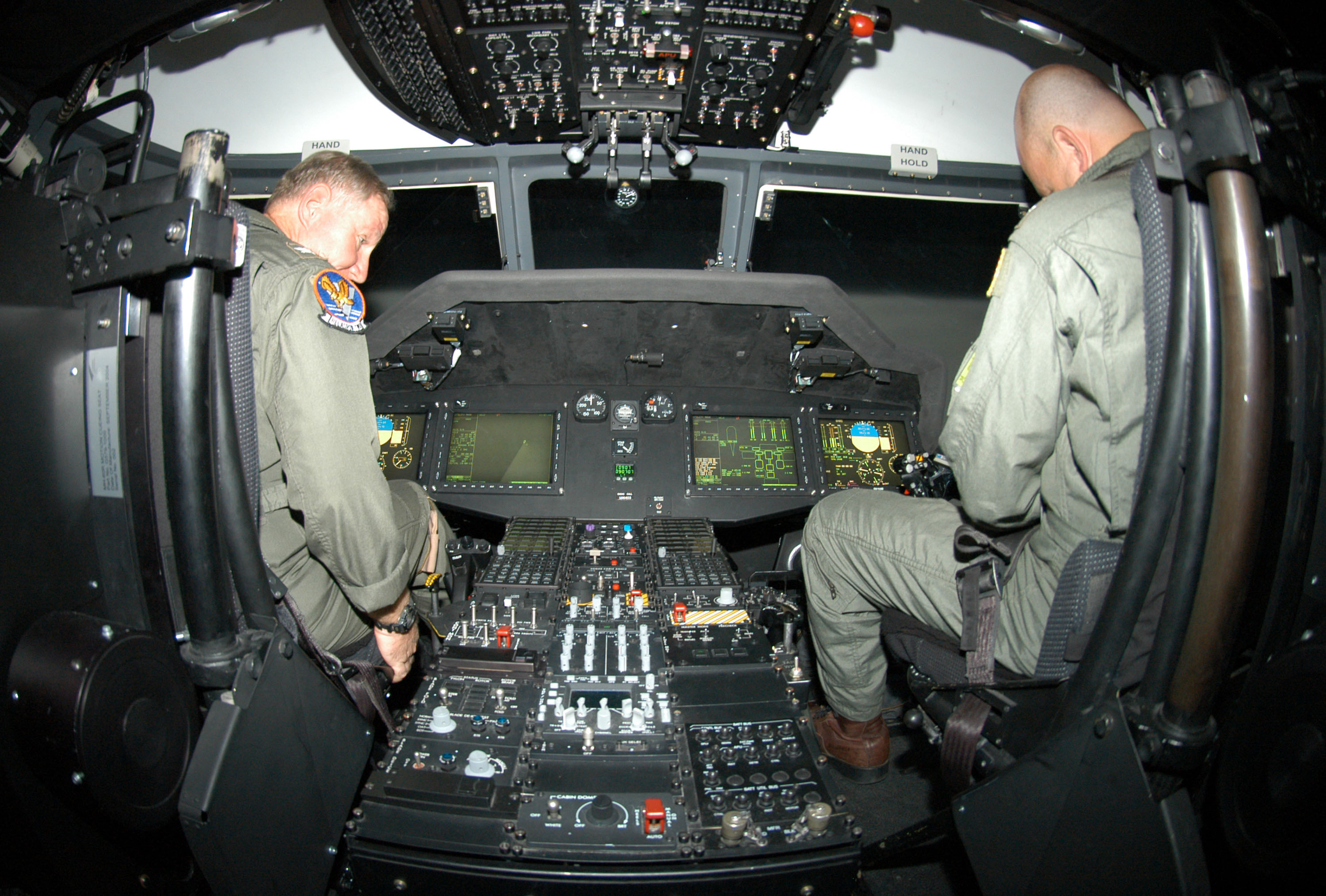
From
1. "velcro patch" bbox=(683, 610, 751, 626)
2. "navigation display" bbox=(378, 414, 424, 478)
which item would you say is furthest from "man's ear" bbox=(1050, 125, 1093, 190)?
"navigation display" bbox=(378, 414, 424, 478)

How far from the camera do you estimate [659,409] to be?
2863 millimetres

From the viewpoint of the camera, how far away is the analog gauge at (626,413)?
287 cm

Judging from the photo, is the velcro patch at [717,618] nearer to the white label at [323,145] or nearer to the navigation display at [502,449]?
the navigation display at [502,449]

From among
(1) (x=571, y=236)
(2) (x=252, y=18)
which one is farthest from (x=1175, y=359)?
(2) (x=252, y=18)

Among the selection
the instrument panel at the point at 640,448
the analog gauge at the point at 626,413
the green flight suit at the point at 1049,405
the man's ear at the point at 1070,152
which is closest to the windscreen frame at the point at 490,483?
the instrument panel at the point at 640,448

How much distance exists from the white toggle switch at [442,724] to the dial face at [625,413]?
5.64ft

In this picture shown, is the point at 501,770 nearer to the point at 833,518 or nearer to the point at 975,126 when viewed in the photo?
the point at 833,518

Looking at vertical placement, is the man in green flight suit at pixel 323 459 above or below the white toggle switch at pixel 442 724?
above

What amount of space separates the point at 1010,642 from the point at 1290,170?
2.83ft

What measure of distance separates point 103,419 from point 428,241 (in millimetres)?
2404

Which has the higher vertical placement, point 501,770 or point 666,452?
point 666,452

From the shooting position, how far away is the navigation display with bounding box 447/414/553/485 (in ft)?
9.09

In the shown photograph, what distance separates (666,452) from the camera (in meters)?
2.83

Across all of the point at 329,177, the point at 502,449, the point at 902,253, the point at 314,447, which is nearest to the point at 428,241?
the point at 502,449
